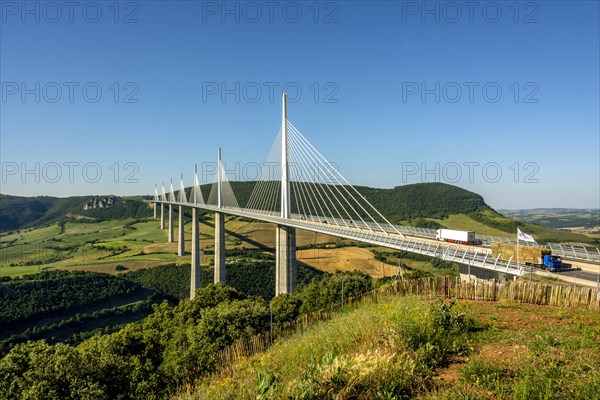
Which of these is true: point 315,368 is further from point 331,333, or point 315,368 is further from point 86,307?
point 86,307

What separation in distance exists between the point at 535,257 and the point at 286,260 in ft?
87.0

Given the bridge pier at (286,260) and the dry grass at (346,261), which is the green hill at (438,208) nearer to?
the dry grass at (346,261)

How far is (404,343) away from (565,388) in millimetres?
2680

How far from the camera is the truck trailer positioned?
67.5 feet

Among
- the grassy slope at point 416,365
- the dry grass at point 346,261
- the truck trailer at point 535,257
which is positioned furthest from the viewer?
the dry grass at point 346,261

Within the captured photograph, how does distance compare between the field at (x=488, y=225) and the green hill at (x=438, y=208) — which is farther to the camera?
the green hill at (x=438, y=208)

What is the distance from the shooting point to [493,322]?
925 cm

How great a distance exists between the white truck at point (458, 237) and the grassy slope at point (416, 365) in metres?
22.7

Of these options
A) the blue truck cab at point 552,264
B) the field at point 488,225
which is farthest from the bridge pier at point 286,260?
the field at point 488,225

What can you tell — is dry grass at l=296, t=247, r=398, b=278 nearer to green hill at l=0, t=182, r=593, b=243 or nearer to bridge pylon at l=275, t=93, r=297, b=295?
green hill at l=0, t=182, r=593, b=243

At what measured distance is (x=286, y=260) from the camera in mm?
42375

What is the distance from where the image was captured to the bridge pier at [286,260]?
137 feet

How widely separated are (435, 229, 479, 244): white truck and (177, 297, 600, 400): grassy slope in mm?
22706

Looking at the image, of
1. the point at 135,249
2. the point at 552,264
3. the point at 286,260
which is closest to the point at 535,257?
the point at 552,264
